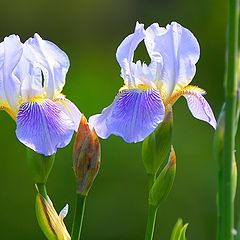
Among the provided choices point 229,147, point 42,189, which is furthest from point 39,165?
point 229,147

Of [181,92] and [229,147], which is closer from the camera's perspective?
[229,147]

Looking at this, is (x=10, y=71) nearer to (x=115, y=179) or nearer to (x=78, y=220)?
(x=78, y=220)

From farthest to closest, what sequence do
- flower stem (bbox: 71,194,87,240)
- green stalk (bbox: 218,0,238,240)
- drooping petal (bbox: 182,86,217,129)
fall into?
drooping petal (bbox: 182,86,217,129)
flower stem (bbox: 71,194,87,240)
green stalk (bbox: 218,0,238,240)

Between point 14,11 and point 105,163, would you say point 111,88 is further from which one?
point 14,11

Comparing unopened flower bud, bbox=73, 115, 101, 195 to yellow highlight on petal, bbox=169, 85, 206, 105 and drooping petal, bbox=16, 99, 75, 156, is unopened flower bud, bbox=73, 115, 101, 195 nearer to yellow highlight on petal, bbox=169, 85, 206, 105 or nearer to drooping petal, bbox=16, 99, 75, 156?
drooping petal, bbox=16, 99, 75, 156

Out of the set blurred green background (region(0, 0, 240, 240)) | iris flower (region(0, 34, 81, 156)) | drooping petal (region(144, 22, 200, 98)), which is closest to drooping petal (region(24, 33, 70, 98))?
iris flower (region(0, 34, 81, 156))

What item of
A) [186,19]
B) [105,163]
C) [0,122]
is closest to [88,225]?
[105,163]
